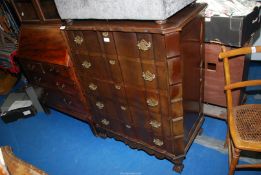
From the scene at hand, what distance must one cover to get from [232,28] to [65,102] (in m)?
2.21

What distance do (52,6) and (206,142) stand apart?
2439mm

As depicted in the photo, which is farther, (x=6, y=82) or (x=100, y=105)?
(x=6, y=82)

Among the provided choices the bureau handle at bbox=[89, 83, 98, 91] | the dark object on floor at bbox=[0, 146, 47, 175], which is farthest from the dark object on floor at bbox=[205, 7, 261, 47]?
the dark object on floor at bbox=[0, 146, 47, 175]

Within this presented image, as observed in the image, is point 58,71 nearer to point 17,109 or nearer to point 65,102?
point 65,102

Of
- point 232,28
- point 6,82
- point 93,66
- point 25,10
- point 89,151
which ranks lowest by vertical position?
point 89,151

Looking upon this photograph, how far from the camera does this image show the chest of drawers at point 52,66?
2400 mm

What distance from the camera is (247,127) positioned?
1812 millimetres

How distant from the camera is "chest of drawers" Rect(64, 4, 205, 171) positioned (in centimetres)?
163

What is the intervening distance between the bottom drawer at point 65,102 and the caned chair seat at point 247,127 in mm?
1705

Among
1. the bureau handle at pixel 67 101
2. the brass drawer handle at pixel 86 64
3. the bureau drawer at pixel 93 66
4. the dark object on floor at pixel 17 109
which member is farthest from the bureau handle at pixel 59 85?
the dark object on floor at pixel 17 109

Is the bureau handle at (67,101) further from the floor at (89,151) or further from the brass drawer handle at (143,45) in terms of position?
the brass drawer handle at (143,45)

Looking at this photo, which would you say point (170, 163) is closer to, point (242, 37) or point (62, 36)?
point (242, 37)

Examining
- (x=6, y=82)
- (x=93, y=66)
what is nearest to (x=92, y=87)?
(x=93, y=66)

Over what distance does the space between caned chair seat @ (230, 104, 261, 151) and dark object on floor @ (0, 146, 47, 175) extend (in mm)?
1509
